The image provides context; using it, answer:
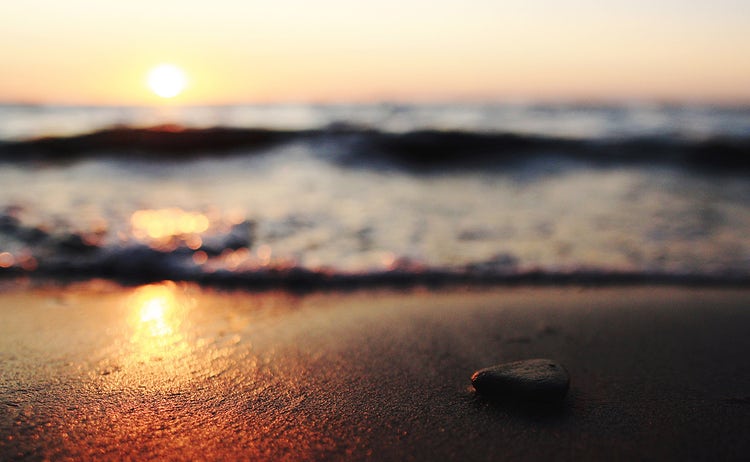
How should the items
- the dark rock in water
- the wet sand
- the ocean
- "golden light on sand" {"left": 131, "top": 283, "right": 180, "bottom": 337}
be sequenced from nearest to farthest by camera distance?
the wet sand < the dark rock in water < "golden light on sand" {"left": 131, "top": 283, "right": 180, "bottom": 337} < the ocean

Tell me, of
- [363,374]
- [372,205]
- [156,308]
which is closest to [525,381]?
[363,374]

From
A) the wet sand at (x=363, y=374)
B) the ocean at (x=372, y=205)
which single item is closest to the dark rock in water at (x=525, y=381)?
the wet sand at (x=363, y=374)

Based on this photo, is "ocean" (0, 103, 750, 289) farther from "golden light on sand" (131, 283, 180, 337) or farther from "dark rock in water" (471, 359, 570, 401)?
"dark rock in water" (471, 359, 570, 401)

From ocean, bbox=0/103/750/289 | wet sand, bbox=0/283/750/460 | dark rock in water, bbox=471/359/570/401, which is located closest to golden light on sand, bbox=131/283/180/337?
wet sand, bbox=0/283/750/460

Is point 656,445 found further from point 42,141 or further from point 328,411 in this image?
point 42,141

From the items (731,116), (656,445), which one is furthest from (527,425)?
(731,116)

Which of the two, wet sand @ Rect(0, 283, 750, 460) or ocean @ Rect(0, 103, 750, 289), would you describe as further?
ocean @ Rect(0, 103, 750, 289)

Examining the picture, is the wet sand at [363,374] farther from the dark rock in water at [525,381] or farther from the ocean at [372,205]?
the ocean at [372,205]

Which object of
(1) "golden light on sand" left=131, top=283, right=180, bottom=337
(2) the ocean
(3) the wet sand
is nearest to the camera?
(3) the wet sand
